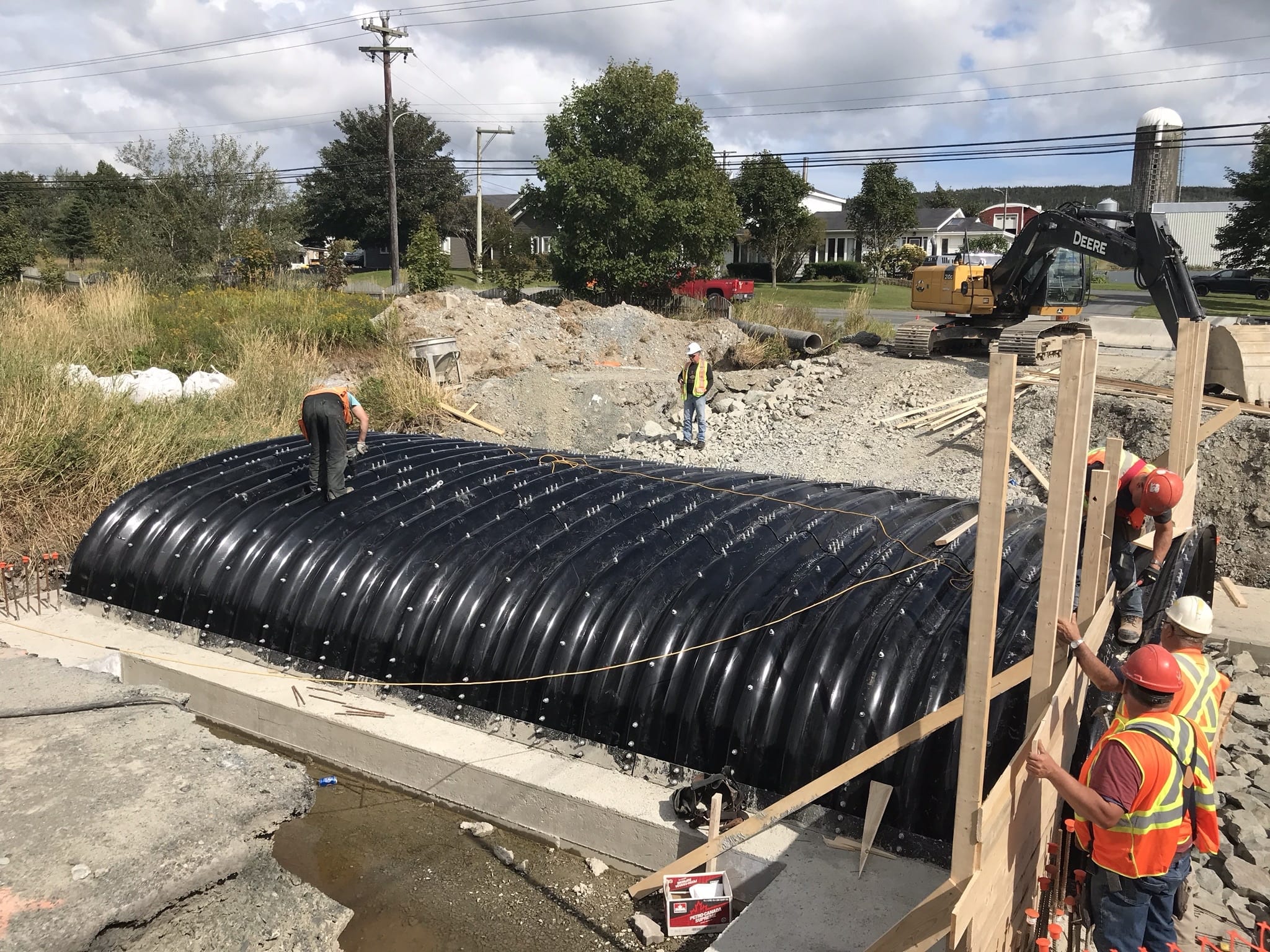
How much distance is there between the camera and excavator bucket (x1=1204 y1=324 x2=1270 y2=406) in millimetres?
13922

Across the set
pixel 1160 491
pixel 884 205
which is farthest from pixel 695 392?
pixel 884 205

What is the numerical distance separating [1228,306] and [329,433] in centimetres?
3921

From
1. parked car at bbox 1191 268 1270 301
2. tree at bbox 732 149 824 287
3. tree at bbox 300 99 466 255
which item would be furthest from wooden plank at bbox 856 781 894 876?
tree at bbox 300 99 466 255

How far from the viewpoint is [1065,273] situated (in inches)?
764

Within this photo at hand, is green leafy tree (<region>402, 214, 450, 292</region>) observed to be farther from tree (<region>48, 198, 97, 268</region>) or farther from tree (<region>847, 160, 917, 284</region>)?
tree (<region>48, 198, 97, 268</region>)

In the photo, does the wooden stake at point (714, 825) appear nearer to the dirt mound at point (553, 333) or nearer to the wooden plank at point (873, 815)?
the wooden plank at point (873, 815)

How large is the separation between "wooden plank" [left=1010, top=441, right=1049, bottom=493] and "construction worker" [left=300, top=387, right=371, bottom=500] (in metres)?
9.54

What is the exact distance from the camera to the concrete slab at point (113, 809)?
4.07 metres

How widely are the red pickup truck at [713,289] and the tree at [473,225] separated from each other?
22.9 m

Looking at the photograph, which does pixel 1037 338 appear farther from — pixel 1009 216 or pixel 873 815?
pixel 1009 216

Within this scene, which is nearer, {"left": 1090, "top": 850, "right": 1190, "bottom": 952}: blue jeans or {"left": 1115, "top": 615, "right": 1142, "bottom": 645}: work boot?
{"left": 1090, "top": 850, "right": 1190, "bottom": 952}: blue jeans

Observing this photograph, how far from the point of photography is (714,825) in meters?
5.32

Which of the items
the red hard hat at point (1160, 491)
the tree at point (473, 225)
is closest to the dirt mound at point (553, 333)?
the red hard hat at point (1160, 491)

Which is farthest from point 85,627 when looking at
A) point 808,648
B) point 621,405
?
point 621,405
